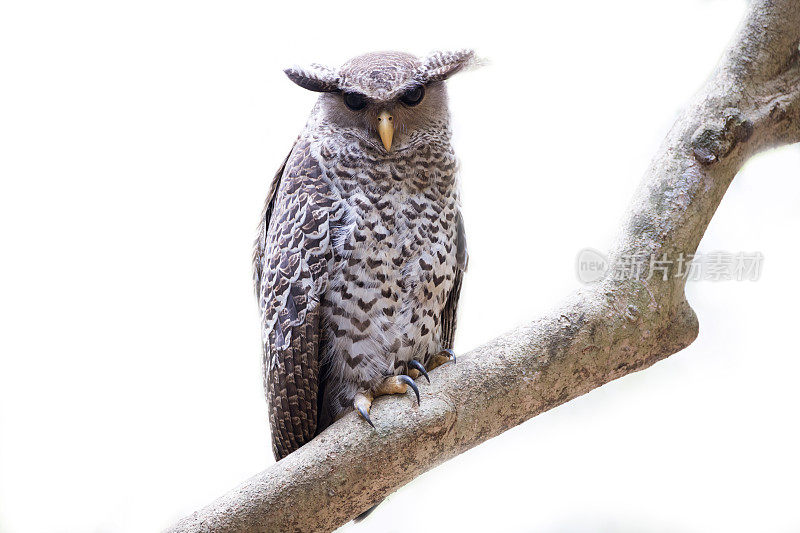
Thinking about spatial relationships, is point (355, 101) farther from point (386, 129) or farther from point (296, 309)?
point (296, 309)

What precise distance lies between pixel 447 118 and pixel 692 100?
2.13 feet

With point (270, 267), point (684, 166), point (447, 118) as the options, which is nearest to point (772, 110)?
point (684, 166)

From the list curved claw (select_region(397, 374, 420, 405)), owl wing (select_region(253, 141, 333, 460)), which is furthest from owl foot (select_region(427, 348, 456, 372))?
owl wing (select_region(253, 141, 333, 460))

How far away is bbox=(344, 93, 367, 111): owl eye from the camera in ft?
4.98

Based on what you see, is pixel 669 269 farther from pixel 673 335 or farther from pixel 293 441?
pixel 293 441

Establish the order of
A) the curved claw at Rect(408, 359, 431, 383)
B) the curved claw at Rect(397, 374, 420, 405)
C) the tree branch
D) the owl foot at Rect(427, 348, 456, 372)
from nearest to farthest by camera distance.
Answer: the tree branch, the curved claw at Rect(397, 374, 420, 405), the curved claw at Rect(408, 359, 431, 383), the owl foot at Rect(427, 348, 456, 372)

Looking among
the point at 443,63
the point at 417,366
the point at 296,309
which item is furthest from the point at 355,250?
the point at 443,63

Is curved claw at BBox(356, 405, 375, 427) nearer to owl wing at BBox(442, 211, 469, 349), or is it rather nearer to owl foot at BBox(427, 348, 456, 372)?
owl foot at BBox(427, 348, 456, 372)

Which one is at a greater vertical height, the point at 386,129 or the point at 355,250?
the point at 386,129

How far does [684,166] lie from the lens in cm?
162

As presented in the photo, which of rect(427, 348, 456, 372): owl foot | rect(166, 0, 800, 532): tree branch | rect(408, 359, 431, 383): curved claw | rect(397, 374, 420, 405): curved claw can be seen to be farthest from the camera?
rect(427, 348, 456, 372): owl foot

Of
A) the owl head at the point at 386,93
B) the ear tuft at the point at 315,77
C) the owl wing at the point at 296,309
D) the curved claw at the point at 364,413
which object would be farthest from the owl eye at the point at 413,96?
the curved claw at the point at 364,413

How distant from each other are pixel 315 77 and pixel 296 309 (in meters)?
0.54

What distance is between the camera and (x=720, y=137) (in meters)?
1.61
